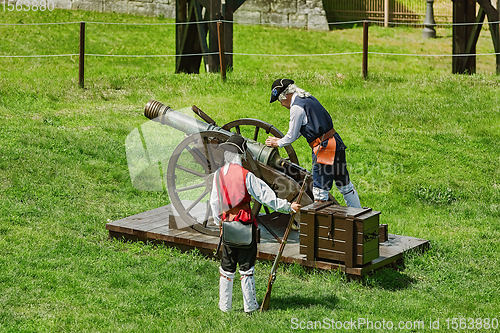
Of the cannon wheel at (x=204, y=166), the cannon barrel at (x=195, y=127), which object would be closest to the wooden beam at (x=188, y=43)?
the cannon barrel at (x=195, y=127)

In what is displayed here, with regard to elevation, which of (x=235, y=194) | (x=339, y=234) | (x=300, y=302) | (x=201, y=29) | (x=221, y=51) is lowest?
(x=300, y=302)

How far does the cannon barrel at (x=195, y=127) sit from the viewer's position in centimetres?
741

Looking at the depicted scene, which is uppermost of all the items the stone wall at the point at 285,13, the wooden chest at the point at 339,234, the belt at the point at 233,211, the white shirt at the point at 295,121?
the stone wall at the point at 285,13

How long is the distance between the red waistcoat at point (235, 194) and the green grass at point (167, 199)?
87 cm

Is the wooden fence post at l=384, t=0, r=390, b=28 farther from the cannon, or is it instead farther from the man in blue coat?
the man in blue coat

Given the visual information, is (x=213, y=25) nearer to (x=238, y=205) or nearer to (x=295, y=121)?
(x=295, y=121)

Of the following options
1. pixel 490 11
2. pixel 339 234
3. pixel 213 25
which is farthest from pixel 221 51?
pixel 339 234

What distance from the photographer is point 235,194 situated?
577 centimetres

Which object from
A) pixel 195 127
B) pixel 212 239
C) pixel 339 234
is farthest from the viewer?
pixel 195 127

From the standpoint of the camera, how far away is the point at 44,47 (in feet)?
61.4

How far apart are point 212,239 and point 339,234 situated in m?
1.60

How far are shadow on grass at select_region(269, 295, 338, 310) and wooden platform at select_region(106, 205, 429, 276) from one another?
1.46 ft

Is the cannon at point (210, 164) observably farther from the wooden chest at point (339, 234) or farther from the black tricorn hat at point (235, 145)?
the black tricorn hat at point (235, 145)

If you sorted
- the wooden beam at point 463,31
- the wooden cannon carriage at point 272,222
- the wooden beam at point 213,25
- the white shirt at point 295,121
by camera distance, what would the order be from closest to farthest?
the wooden cannon carriage at point 272,222 < the white shirt at point 295,121 < the wooden beam at point 213,25 < the wooden beam at point 463,31
